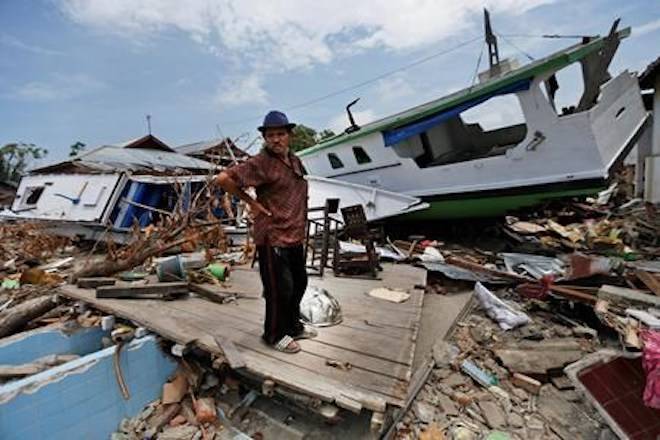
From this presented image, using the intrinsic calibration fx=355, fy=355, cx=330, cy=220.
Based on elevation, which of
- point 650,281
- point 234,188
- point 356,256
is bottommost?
point 650,281

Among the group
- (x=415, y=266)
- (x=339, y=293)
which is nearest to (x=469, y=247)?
(x=415, y=266)

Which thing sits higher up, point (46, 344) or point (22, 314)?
point (22, 314)

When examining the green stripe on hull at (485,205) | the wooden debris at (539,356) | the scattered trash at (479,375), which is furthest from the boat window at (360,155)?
the scattered trash at (479,375)

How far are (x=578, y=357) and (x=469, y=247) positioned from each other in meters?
4.78

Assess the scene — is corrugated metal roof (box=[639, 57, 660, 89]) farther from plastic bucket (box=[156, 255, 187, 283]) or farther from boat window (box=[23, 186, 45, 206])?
boat window (box=[23, 186, 45, 206])

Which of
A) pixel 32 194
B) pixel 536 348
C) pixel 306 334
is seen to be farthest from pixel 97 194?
pixel 536 348

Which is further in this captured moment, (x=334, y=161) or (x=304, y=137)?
(x=304, y=137)

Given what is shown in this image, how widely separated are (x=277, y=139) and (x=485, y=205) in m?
5.87

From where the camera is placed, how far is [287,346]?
2.86 meters

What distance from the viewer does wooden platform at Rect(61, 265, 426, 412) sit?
7.93ft

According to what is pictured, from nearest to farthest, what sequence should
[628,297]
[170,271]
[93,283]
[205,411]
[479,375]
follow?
[205,411], [479,375], [628,297], [93,283], [170,271]

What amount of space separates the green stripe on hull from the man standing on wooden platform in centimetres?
534

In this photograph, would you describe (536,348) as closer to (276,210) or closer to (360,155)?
(276,210)

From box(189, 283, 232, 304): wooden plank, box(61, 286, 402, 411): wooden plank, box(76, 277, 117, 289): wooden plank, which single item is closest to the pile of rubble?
box(61, 286, 402, 411): wooden plank
